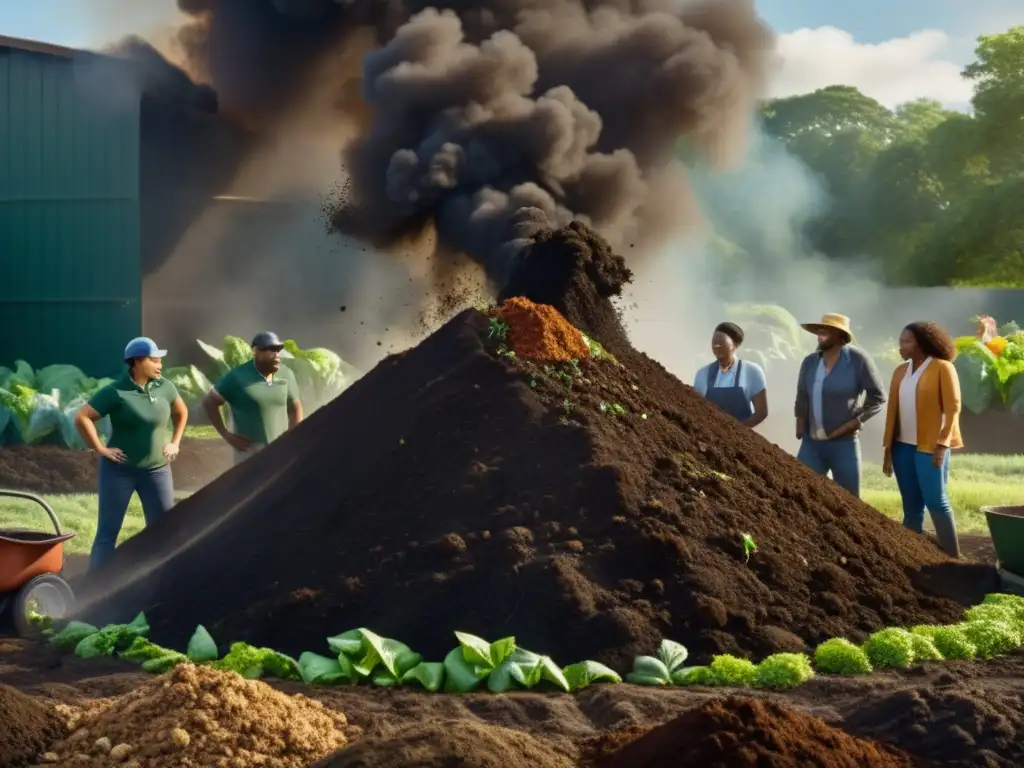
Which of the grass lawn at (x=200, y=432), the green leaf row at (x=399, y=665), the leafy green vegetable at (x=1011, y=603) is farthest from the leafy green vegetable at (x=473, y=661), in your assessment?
the grass lawn at (x=200, y=432)

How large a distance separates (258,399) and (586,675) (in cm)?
379

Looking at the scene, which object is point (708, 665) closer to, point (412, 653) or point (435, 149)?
point (412, 653)

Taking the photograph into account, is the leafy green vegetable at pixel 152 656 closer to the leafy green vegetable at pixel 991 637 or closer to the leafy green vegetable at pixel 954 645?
the leafy green vegetable at pixel 954 645

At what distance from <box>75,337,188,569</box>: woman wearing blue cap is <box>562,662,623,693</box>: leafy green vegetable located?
334 cm

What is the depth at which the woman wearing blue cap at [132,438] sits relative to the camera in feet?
26.3

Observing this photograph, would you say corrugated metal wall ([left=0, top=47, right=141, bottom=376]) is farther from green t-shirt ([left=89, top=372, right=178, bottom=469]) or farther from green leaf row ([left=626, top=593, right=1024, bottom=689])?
green leaf row ([left=626, top=593, right=1024, bottom=689])

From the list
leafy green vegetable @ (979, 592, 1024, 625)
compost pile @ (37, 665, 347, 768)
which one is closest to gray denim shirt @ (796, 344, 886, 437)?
leafy green vegetable @ (979, 592, 1024, 625)

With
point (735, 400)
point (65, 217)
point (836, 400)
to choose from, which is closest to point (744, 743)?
point (836, 400)

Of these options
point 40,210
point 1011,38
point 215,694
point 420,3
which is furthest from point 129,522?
point 1011,38

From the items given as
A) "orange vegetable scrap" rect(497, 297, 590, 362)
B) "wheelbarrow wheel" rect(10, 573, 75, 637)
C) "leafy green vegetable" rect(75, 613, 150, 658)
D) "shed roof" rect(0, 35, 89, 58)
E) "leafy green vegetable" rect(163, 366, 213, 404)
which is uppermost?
"shed roof" rect(0, 35, 89, 58)

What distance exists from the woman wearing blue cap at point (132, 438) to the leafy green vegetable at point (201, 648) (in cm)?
205

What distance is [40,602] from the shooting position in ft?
23.8

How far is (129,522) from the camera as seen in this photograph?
38.6 ft

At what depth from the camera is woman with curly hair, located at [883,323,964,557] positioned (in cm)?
821
